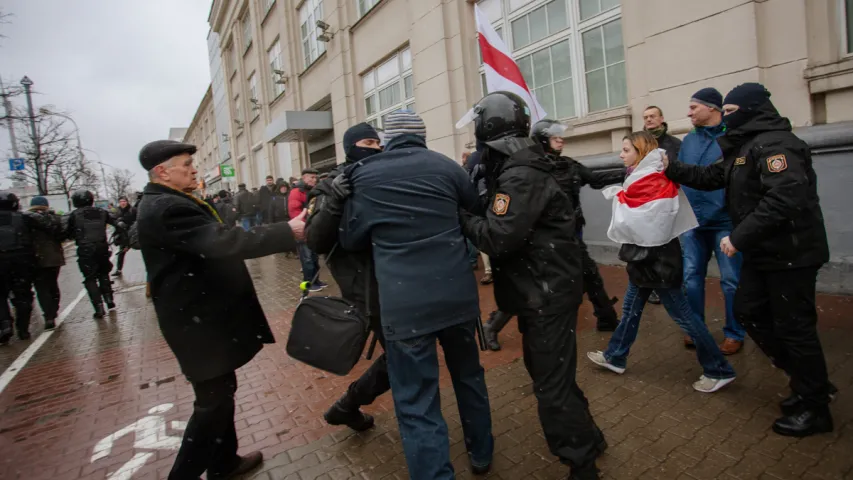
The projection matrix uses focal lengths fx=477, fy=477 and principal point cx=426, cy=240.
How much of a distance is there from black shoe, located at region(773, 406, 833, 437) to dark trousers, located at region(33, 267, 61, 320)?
335 inches

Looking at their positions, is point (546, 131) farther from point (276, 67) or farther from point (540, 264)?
point (276, 67)

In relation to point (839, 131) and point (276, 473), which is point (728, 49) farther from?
point (276, 473)

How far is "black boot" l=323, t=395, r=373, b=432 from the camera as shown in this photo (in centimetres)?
301

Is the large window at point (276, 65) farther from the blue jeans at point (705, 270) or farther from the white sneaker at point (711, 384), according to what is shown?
the white sneaker at point (711, 384)

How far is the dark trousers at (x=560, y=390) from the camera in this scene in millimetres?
2277

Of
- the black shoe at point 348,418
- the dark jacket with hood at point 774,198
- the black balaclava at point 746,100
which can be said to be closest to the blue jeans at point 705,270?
the dark jacket with hood at point 774,198

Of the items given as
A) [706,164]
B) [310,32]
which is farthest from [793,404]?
[310,32]

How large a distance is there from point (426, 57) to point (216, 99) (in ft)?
108

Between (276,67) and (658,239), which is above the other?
(276,67)

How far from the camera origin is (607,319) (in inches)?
176

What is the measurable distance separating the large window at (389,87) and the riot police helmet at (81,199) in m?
6.16

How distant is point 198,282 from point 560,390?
1884 millimetres

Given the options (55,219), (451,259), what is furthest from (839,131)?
(55,219)

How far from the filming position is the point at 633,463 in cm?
254
